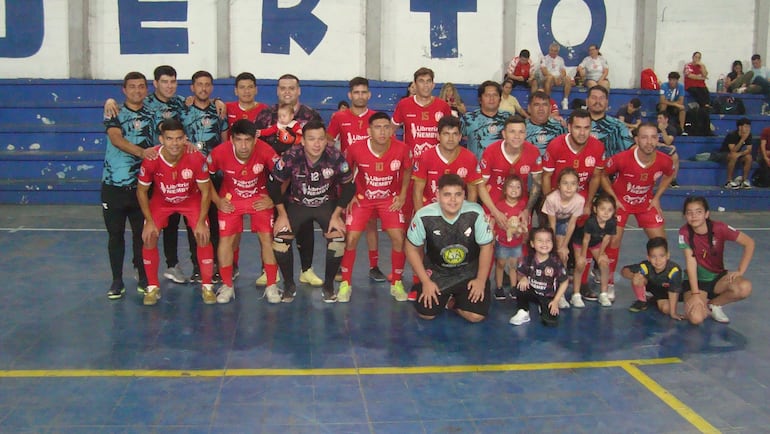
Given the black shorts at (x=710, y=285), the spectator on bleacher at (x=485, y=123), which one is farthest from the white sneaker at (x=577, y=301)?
the spectator on bleacher at (x=485, y=123)

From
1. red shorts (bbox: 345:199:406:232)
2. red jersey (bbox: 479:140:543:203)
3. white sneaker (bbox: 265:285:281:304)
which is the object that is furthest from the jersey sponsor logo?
white sneaker (bbox: 265:285:281:304)

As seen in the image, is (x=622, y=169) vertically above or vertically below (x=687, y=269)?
above

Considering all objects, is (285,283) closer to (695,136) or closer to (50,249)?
(50,249)

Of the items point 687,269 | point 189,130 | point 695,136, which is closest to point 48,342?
point 189,130

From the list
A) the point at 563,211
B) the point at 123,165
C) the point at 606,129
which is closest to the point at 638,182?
the point at 606,129

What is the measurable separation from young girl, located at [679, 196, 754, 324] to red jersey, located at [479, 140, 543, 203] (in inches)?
59.9

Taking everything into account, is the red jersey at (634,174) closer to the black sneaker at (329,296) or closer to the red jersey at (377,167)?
the red jersey at (377,167)

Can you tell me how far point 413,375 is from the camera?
5.35 m

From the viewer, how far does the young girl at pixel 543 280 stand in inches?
260

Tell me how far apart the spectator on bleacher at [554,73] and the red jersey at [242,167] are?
10015 mm

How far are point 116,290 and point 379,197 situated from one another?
109 inches

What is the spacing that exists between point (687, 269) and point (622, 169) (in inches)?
51.6

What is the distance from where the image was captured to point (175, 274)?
7793 mm

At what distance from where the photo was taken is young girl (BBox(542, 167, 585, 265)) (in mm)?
7055
